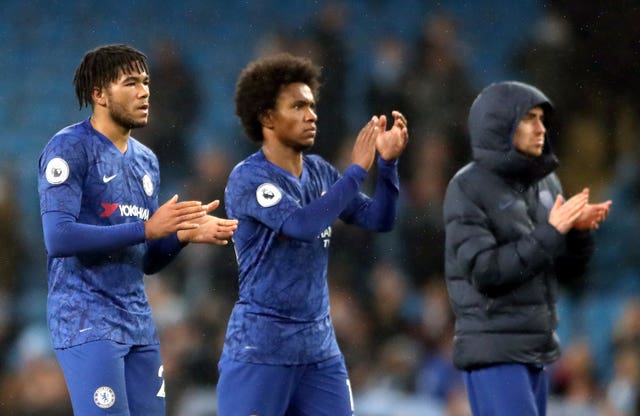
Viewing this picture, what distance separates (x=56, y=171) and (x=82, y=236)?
29cm

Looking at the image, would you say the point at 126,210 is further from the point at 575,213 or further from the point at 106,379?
the point at 575,213

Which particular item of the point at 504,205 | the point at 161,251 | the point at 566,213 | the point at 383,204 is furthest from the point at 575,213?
the point at 161,251

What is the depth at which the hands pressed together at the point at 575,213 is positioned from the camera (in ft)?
15.4

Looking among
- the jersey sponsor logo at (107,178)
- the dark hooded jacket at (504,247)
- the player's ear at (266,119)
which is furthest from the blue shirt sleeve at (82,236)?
the dark hooded jacket at (504,247)

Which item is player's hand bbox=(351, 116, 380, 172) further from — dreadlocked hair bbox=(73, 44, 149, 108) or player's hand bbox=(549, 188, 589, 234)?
dreadlocked hair bbox=(73, 44, 149, 108)

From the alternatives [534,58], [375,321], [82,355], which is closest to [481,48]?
[534,58]

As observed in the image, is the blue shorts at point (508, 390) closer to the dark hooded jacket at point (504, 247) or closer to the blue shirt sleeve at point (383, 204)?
the dark hooded jacket at point (504, 247)

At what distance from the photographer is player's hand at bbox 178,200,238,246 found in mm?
4430

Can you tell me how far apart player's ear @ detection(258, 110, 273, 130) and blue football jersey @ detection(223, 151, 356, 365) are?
0.66ft

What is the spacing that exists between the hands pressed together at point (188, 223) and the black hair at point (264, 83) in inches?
31.6

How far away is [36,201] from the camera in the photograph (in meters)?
9.77

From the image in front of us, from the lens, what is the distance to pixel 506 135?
490cm

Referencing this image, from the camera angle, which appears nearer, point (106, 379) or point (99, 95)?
point (106, 379)

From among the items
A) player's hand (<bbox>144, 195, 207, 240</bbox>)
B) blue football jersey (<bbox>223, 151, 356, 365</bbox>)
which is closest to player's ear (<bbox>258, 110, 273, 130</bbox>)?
blue football jersey (<bbox>223, 151, 356, 365</bbox>)
